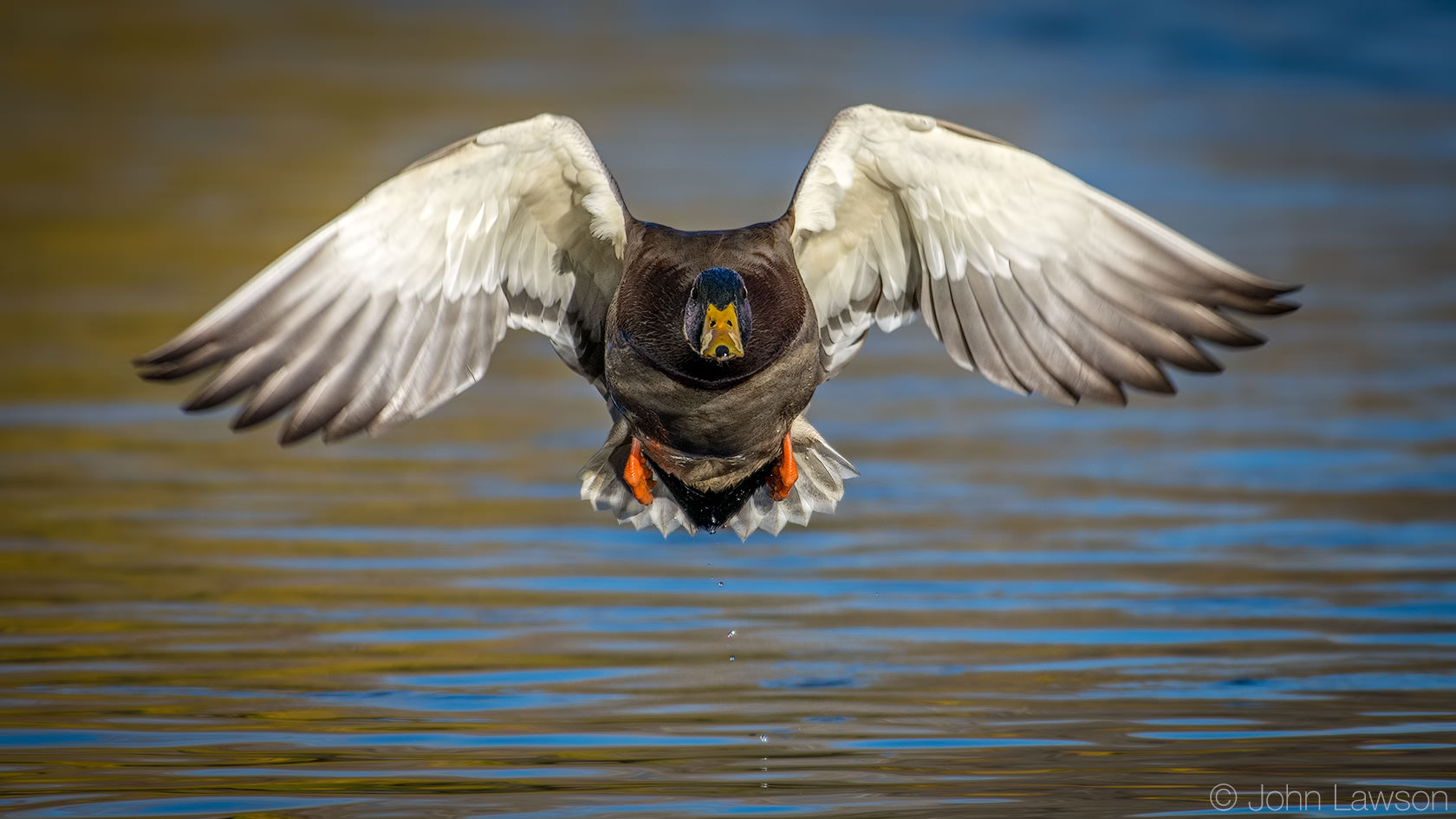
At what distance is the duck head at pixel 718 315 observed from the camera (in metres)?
7.55

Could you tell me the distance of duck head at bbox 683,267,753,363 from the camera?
7.55 meters

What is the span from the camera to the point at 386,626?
8.54 m

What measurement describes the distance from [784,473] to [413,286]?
1635mm

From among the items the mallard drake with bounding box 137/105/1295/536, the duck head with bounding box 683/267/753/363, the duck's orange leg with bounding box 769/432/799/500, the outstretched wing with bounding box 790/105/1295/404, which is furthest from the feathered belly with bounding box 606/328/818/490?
the outstretched wing with bounding box 790/105/1295/404

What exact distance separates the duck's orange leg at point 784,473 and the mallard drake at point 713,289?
0.06 ft

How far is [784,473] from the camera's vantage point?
8.60 m

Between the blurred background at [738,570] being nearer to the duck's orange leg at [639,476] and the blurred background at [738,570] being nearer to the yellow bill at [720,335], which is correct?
the duck's orange leg at [639,476]

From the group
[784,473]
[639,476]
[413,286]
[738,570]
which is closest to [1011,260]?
[784,473]

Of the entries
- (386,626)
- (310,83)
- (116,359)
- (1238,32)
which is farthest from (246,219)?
(1238,32)

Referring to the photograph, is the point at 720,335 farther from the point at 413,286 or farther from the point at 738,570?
the point at 738,570

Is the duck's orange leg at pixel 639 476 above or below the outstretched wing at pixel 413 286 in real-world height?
below

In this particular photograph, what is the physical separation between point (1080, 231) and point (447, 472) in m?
4.49

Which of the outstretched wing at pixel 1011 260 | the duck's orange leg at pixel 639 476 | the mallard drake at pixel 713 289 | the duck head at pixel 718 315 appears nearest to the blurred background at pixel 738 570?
the duck's orange leg at pixel 639 476

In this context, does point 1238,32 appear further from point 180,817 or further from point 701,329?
point 180,817
